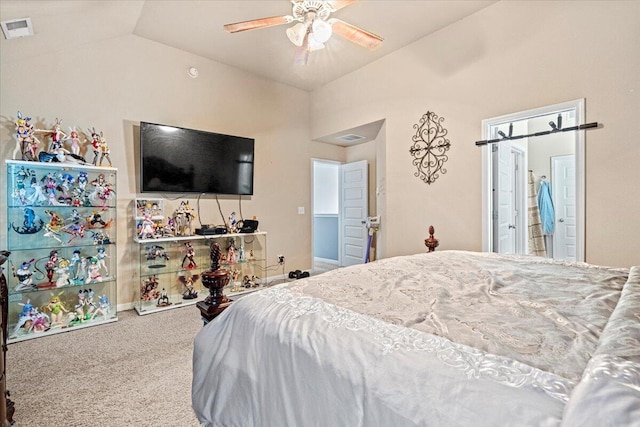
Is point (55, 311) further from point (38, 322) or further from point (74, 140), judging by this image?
point (74, 140)

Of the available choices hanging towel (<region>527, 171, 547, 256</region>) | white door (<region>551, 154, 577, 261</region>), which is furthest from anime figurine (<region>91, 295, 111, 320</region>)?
white door (<region>551, 154, 577, 261</region>)

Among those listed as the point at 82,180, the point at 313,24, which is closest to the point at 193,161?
the point at 82,180

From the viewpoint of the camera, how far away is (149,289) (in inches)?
141

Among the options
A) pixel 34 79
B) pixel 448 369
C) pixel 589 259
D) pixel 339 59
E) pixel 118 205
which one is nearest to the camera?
pixel 448 369

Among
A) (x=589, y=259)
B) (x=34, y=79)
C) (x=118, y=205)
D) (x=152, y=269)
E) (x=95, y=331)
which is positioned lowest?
(x=95, y=331)

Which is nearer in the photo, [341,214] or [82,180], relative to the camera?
[82,180]

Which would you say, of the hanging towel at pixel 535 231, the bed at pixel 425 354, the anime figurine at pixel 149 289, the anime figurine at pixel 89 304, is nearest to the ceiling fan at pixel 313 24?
the bed at pixel 425 354

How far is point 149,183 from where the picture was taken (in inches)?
141

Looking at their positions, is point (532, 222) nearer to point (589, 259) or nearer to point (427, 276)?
point (589, 259)

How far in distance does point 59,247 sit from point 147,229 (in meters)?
0.79

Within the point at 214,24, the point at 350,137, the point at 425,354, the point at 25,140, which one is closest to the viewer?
the point at 425,354

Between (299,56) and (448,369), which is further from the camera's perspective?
(299,56)

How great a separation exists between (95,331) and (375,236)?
13.1ft

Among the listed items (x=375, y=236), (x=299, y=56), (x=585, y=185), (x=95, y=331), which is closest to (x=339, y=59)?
(x=299, y=56)
